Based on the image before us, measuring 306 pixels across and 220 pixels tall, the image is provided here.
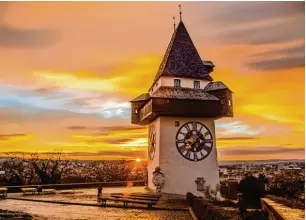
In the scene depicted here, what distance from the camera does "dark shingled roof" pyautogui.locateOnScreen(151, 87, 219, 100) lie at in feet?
40.7

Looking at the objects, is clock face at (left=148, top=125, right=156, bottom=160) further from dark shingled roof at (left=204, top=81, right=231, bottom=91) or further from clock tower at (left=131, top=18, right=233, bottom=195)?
dark shingled roof at (left=204, top=81, right=231, bottom=91)

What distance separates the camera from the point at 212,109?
12.8 m

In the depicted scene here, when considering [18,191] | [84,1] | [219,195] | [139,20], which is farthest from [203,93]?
[18,191]

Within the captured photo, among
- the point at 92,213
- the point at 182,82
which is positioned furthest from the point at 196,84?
the point at 92,213

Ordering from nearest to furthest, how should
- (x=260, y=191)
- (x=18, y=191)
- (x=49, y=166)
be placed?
1. (x=260, y=191)
2. (x=18, y=191)
3. (x=49, y=166)

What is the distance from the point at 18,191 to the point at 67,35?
6.96 meters

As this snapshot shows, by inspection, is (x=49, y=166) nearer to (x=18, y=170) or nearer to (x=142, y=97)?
(x=18, y=170)

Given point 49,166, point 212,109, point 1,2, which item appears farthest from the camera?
point 49,166

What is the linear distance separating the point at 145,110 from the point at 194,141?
6.74 feet

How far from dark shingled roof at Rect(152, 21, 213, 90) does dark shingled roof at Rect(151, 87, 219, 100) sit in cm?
53

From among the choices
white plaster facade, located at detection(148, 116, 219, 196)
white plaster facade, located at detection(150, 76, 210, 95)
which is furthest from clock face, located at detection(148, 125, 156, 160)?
white plaster facade, located at detection(150, 76, 210, 95)

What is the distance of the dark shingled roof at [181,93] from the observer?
12404mm

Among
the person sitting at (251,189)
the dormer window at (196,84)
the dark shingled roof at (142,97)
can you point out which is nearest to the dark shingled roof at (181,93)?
the dormer window at (196,84)

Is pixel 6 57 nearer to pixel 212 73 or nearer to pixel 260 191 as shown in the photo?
pixel 260 191
